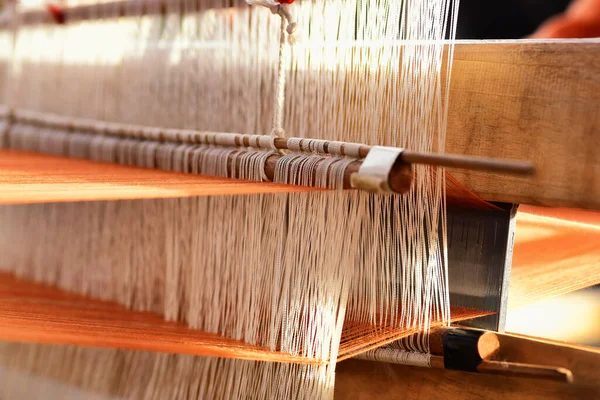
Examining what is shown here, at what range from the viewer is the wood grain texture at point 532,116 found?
3.01 feet

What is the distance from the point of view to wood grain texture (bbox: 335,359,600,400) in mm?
1054

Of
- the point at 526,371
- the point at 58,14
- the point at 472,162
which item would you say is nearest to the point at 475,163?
the point at 472,162

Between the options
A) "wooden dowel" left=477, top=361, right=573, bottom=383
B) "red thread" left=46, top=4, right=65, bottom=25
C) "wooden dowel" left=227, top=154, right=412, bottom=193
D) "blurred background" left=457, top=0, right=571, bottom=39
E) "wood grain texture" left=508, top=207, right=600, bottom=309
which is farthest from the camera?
"blurred background" left=457, top=0, right=571, bottom=39

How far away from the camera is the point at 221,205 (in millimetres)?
1217

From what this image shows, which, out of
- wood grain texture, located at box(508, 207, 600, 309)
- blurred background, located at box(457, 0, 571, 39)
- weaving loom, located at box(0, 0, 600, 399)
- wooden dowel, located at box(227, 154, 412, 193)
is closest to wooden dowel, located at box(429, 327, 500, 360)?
weaving loom, located at box(0, 0, 600, 399)

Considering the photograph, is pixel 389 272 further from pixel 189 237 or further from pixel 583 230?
pixel 583 230

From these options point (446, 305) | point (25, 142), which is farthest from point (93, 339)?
point (25, 142)

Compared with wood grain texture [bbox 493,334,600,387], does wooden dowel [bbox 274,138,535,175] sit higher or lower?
higher

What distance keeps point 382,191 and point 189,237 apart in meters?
0.55

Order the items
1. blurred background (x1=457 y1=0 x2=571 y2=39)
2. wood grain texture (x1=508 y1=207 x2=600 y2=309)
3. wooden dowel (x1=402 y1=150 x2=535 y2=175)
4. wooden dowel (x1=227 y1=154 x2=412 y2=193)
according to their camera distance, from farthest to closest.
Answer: blurred background (x1=457 y1=0 x2=571 y2=39), wood grain texture (x1=508 y1=207 x2=600 y2=309), wooden dowel (x1=227 y1=154 x2=412 y2=193), wooden dowel (x1=402 y1=150 x2=535 y2=175)

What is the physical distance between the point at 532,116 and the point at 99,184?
57cm

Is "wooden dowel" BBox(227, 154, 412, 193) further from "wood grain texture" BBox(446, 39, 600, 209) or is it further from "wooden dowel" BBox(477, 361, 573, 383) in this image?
"wooden dowel" BBox(477, 361, 573, 383)

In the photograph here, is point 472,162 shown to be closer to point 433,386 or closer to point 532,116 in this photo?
point 532,116

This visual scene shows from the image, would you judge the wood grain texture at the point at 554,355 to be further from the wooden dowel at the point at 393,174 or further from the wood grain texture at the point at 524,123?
the wooden dowel at the point at 393,174
